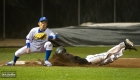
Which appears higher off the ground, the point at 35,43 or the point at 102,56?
the point at 35,43

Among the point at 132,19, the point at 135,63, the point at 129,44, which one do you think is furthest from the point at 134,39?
the point at 129,44

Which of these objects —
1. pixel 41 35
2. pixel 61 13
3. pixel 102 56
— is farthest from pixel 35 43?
pixel 61 13

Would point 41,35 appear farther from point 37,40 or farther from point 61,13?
point 61,13

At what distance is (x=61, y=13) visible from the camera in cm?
2161

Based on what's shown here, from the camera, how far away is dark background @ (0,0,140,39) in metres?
21.3

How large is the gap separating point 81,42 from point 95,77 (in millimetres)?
9863

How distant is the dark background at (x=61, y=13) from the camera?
21344 millimetres

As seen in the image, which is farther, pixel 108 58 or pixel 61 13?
pixel 61 13

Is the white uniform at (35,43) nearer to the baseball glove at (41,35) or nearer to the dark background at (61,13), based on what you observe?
the baseball glove at (41,35)

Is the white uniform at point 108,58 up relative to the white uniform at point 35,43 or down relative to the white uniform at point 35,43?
down

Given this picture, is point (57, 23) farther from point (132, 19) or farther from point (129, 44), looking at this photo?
point (129, 44)

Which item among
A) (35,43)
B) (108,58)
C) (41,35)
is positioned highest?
(41,35)

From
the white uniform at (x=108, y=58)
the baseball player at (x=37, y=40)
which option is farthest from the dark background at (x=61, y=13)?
the white uniform at (x=108, y=58)

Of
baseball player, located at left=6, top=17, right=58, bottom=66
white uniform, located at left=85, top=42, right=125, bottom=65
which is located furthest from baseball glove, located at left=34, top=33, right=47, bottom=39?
white uniform, located at left=85, top=42, right=125, bottom=65
